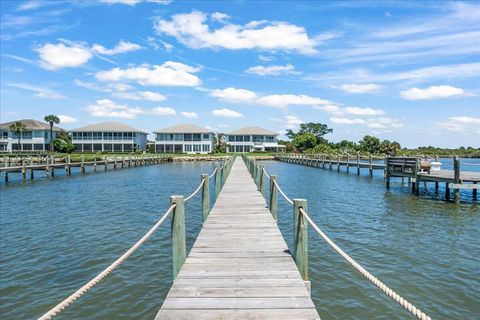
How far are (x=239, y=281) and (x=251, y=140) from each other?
87797 mm

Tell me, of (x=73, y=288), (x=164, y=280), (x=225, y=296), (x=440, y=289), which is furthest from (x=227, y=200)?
(x=225, y=296)

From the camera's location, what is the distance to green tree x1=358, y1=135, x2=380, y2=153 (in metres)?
95.4

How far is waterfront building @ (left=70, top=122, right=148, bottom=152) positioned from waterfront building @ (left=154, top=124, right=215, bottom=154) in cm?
653

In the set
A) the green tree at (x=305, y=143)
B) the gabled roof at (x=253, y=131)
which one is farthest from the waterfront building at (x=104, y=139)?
the green tree at (x=305, y=143)

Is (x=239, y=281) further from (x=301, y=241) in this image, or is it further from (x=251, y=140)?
(x=251, y=140)

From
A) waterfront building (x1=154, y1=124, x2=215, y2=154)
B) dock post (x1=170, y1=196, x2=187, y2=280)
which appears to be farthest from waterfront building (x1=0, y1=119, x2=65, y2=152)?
dock post (x1=170, y1=196, x2=187, y2=280)

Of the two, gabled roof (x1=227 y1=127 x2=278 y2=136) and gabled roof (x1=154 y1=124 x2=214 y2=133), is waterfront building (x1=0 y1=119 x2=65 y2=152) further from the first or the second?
gabled roof (x1=227 y1=127 x2=278 y2=136)

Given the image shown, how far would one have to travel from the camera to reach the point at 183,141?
284ft

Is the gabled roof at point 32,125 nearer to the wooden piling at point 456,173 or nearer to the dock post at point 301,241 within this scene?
the wooden piling at point 456,173

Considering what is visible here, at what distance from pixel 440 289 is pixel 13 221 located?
16405mm

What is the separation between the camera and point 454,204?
18.8m

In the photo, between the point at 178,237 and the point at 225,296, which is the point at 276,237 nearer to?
the point at 178,237

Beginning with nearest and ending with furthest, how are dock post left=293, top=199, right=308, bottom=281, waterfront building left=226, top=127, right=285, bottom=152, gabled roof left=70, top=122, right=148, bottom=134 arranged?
dock post left=293, top=199, right=308, bottom=281
gabled roof left=70, top=122, right=148, bottom=134
waterfront building left=226, top=127, right=285, bottom=152

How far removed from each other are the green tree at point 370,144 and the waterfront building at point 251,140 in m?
24.7
